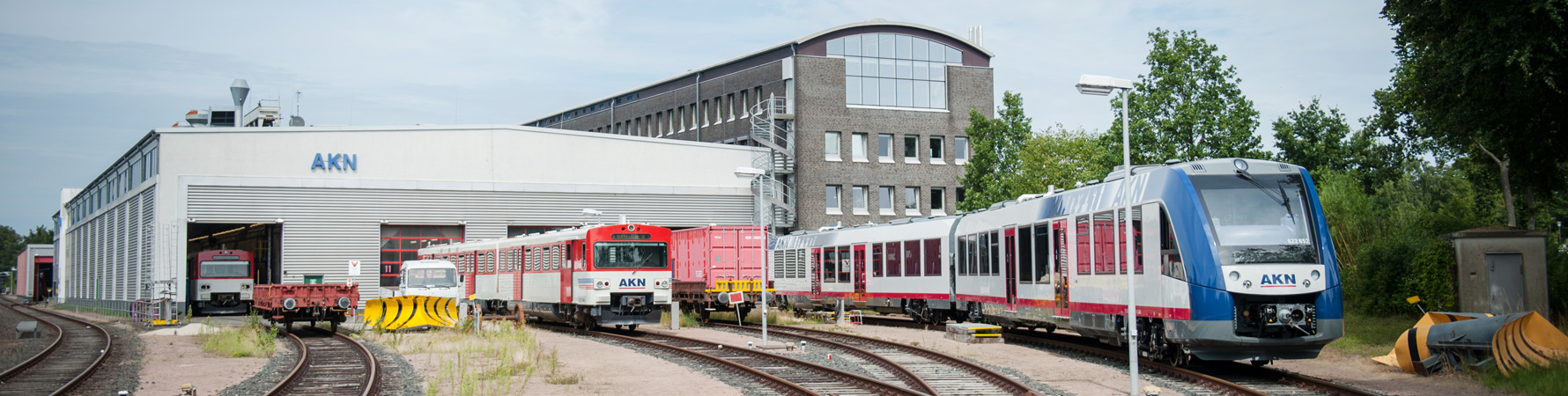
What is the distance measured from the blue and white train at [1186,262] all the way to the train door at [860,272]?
844cm

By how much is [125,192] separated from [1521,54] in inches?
1976

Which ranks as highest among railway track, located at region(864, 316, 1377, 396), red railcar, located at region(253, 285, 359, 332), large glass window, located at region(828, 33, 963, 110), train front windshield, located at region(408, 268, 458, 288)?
large glass window, located at region(828, 33, 963, 110)

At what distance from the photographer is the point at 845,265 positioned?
31.9 meters

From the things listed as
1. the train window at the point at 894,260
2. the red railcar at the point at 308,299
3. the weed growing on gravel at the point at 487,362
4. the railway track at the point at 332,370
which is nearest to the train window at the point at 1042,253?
the weed growing on gravel at the point at 487,362

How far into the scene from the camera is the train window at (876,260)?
3006 cm

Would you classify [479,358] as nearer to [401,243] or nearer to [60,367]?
[60,367]

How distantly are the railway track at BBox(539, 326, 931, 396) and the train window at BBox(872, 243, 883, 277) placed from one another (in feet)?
22.1

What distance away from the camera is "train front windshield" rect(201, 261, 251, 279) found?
3756 cm

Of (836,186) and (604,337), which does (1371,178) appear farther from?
(604,337)

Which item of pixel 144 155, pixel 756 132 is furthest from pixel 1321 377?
pixel 144 155

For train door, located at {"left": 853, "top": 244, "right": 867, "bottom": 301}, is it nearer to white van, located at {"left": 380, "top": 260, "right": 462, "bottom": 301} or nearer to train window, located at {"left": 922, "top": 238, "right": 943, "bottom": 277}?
train window, located at {"left": 922, "top": 238, "right": 943, "bottom": 277}

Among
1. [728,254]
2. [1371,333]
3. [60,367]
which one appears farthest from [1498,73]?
[60,367]

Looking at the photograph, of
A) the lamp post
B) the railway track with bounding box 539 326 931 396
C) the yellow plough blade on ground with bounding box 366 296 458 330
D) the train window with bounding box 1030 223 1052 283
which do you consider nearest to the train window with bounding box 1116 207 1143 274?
the lamp post

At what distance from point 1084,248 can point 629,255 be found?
40.8 feet
